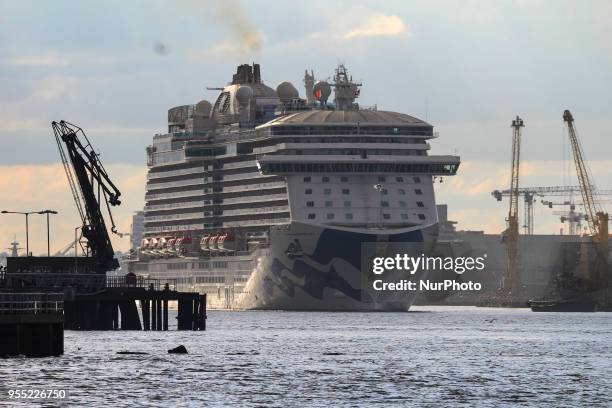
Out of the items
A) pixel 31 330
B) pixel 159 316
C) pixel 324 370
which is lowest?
pixel 324 370

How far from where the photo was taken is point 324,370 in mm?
112188

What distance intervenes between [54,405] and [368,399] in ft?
47.8

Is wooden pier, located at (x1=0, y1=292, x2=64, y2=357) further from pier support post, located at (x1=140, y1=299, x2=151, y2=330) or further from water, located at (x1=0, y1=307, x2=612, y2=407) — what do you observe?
pier support post, located at (x1=140, y1=299, x2=151, y2=330)

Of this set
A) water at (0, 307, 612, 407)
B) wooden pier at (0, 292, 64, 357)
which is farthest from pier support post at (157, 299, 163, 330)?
wooden pier at (0, 292, 64, 357)

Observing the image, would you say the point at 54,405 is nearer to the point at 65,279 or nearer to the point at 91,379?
the point at 91,379

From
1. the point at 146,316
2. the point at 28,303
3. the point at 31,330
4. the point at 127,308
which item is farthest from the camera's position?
the point at 146,316

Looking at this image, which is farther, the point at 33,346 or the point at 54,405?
the point at 33,346

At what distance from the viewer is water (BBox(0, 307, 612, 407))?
3745 inches

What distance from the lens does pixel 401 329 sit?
174500mm

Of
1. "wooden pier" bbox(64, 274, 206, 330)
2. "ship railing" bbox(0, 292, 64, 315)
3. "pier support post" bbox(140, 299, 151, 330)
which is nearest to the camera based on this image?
"ship railing" bbox(0, 292, 64, 315)

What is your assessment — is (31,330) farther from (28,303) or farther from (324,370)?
(324,370)

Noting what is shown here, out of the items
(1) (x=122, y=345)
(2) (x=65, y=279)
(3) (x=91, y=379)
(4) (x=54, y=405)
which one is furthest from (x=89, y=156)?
(4) (x=54, y=405)

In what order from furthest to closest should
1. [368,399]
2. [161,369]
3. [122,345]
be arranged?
1. [122,345]
2. [161,369]
3. [368,399]

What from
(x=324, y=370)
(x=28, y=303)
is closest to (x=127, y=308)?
(x=28, y=303)
